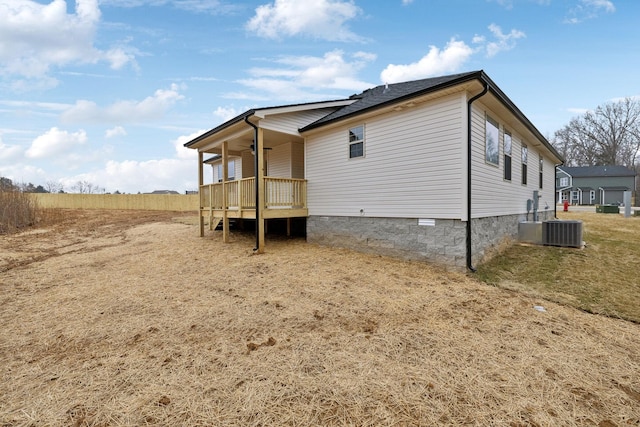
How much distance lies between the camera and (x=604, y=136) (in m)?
40.5

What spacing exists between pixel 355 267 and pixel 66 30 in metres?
10.8

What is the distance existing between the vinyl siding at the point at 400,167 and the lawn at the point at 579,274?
1810 millimetres

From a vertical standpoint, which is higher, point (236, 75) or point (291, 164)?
point (236, 75)

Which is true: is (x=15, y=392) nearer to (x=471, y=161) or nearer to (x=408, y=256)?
(x=408, y=256)

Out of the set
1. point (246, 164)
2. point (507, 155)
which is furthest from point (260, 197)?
point (507, 155)

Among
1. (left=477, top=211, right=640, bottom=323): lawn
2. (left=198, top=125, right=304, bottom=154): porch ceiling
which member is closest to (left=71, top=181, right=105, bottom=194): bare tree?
(left=198, top=125, right=304, bottom=154): porch ceiling

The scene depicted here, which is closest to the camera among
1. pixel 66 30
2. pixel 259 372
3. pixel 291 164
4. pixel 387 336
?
pixel 259 372

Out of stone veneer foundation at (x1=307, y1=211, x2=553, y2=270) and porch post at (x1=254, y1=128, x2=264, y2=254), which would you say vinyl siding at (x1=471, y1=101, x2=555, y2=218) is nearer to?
stone veneer foundation at (x1=307, y1=211, x2=553, y2=270)

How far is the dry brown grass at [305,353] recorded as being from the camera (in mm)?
2240

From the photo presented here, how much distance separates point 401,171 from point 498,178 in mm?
2924

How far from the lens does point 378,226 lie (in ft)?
24.8

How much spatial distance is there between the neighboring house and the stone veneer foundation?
40601mm

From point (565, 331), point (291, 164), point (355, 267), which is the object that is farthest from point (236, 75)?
point (565, 331)

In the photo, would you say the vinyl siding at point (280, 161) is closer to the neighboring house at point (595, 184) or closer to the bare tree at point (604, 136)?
the neighboring house at point (595, 184)
